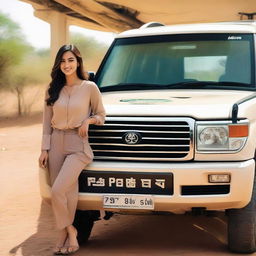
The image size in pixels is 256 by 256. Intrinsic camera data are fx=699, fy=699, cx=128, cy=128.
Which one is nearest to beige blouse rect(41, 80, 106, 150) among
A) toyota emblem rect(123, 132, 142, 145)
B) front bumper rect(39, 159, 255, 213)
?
toyota emblem rect(123, 132, 142, 145)

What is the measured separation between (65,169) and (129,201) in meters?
0.58

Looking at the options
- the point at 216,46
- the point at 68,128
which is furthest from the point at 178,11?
the point at 68,128

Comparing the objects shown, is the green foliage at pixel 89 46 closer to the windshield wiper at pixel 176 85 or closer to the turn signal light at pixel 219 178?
the windshield wiper at pixel 176 85

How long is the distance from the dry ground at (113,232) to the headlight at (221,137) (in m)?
0.99

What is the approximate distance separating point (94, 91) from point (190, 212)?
128 cm

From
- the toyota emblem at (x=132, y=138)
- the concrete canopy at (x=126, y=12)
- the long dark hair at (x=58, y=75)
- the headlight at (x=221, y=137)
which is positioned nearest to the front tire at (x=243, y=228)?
the headlight at (x=221, y=137)

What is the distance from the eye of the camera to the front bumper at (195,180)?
539cm

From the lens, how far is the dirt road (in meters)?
6.15

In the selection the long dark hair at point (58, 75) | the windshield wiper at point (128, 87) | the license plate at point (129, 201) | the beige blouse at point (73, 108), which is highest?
the long dark hair at point (58, 75)

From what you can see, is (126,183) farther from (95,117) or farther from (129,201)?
(95,117)

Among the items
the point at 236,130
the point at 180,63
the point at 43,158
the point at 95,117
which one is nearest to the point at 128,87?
the point at 180,63

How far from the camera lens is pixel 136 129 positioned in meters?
5.58

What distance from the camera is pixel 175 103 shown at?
576 cm

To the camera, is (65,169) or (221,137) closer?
(221,137)
